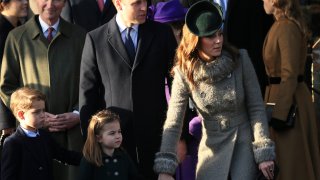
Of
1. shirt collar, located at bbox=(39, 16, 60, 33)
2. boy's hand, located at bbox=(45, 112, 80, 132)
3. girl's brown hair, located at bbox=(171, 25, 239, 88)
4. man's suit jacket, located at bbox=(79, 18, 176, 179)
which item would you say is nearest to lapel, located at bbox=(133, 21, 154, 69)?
man's suit jacket, located at bbox=(79, 18, 176, 179)

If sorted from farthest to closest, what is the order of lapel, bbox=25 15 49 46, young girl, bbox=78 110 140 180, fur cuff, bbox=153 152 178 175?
lapel, bbox=25 15 49 46
young girl, bbox=78 110 140 180
fur cuff, bbox=153 152 178 175

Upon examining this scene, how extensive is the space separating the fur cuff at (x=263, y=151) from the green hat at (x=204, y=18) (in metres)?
0.85

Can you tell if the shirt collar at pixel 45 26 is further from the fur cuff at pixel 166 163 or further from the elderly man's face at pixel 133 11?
the fur cuff at pixel 166 163

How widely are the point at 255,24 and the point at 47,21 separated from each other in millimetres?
1979

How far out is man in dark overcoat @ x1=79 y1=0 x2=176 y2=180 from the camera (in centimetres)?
734

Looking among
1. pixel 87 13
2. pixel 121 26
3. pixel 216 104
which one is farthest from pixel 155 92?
pixel 87 13

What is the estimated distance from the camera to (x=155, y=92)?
7395 millimetres

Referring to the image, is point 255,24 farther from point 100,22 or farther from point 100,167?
point 100,167

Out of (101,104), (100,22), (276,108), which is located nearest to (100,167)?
(101,104)

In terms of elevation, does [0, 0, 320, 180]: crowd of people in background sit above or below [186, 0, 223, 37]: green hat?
below

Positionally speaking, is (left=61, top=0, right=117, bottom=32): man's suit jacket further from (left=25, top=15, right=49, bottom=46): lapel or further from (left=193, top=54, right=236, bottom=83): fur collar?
(left=193, top=54, right=236, bottom=83): fur collar

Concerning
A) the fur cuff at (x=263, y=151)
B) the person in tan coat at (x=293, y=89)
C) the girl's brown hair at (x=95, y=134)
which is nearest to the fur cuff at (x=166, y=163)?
the girl's brown hair at (x=95, y=134)

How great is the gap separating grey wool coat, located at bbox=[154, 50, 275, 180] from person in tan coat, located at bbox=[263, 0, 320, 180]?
1158 mm

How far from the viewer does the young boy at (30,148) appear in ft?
22.8
